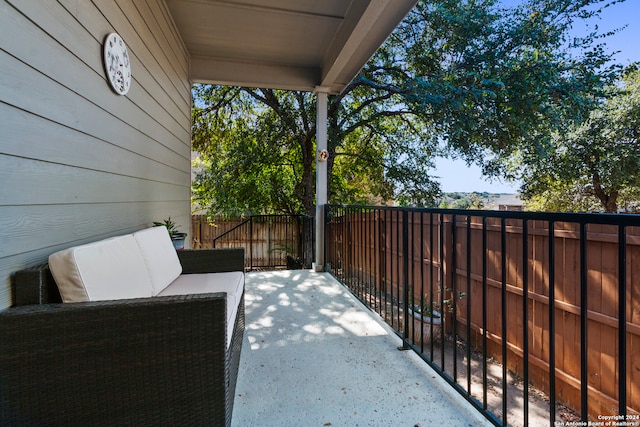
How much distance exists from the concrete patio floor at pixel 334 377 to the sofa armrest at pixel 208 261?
52 cm

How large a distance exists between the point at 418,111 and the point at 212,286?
190 inches

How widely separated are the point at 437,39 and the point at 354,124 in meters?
2.12

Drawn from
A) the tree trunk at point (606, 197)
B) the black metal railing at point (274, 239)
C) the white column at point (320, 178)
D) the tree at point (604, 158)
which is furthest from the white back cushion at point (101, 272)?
the tree trunk at point (606, 197)

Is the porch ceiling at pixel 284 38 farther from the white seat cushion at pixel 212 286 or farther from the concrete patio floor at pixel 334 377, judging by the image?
the concrete patio floor at pixel 334 377

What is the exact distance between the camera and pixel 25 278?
112 cm

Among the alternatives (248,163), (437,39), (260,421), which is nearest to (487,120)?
(437,39)

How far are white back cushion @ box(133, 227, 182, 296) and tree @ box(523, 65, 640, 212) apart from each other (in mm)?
7036

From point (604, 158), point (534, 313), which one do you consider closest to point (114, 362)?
point (534, 313)

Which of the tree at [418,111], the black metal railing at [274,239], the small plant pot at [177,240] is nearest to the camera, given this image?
the small plant pot at [177,240]

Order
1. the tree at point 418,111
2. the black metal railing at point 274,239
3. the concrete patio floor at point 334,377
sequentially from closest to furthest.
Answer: the concrete patio floor at point 334,377, the tree at point 418,111, the black metal railing at point 274,239

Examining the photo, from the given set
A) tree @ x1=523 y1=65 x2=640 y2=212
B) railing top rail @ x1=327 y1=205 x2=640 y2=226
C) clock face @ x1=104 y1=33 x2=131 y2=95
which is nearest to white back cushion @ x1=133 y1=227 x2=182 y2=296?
clock face @ x1=104 y1=33 x2=131 y2=95

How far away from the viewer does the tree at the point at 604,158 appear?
260 inches

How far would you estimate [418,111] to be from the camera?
5418 millimetres

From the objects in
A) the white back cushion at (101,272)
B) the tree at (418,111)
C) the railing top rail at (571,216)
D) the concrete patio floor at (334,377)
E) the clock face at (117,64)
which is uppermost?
the tree at (418,111)
